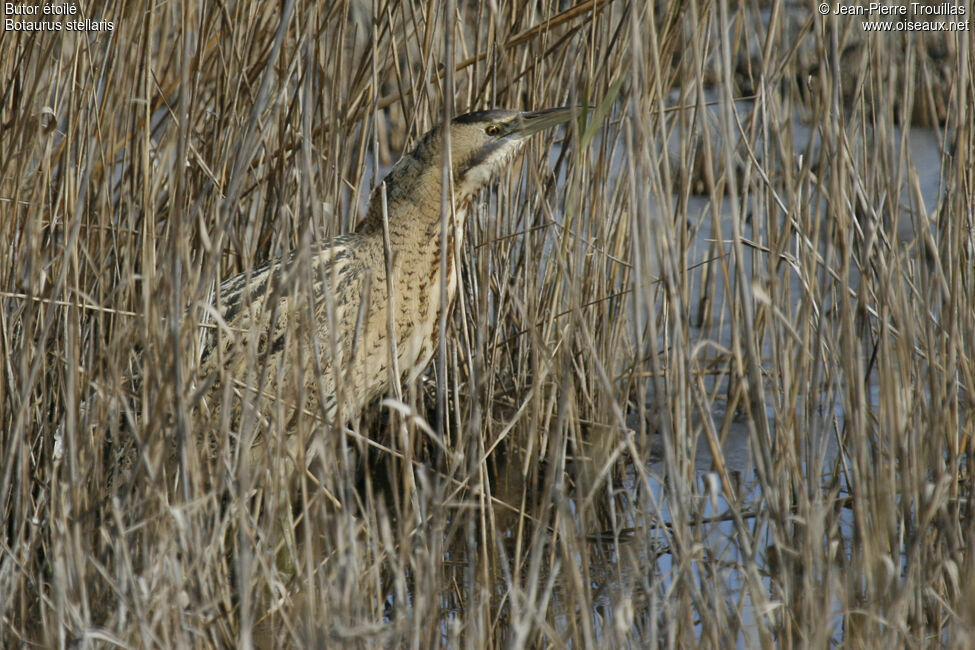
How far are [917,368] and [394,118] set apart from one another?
4146 millimetres

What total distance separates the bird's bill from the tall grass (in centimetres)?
13

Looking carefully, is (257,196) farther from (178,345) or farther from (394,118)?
(394,118)

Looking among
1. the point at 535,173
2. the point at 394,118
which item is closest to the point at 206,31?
the point at 535,173

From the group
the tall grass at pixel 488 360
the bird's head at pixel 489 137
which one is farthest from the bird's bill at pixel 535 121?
the tall grass at pixel 488 360

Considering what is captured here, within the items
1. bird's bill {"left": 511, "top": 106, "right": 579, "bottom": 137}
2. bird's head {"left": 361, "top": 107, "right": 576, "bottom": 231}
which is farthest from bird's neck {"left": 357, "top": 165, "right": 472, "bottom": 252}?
bird's bill {"left": 511, "top": 106, "right": 579, "bottom": 137}

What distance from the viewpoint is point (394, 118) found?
19.7 feet

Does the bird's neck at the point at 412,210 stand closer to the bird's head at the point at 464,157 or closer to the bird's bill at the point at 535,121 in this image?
the bird's head at the point at 464,157

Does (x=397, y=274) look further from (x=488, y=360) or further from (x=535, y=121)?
(x=535, y=121)

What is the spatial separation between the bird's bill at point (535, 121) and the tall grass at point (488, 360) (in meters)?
0.13

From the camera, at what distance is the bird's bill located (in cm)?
287

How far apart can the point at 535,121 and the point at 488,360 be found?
0.72 m

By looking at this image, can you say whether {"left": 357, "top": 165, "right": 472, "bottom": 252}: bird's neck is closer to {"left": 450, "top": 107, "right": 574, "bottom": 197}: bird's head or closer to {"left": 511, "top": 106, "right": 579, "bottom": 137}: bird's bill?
{"left": 450, "top": 107, "right": 574, "bottom": 197}: bird's head

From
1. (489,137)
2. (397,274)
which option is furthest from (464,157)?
(397,274)

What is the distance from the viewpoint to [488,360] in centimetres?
331
